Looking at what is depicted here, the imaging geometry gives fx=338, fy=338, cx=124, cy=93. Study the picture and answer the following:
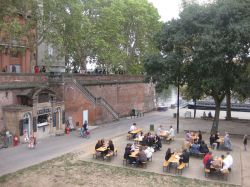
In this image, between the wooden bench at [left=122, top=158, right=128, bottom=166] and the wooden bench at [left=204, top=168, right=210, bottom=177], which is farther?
the wooden bench at [left=122, top=158, right=128, bottom=166]

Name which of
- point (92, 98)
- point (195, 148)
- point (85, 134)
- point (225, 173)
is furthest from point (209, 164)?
point (92, 98)

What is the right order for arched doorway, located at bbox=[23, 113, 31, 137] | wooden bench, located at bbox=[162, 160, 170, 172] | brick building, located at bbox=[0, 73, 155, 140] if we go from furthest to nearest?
1. arched doorway, located at bbox=[23, 113, 31, 137]
2. brick building, located at bbox=[0, 73, 155, 140]
3. wooden bench, located at bbox=[162, 160, 170, 172]

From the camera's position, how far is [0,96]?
85.5 feet

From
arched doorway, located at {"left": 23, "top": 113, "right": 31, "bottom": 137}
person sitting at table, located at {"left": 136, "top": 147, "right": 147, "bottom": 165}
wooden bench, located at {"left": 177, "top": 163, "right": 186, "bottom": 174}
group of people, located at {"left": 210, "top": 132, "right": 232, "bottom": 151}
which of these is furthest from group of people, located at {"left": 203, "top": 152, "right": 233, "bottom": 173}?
arched doorway, located at {"left": 23, "top": 113, "right": 31, "bottom": 137}

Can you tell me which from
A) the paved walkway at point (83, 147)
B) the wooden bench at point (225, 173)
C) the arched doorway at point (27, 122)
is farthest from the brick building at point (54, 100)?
the wooden bench at point (225, 173)

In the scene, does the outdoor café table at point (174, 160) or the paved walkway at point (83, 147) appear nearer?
the outdoor café table at point (174, 160)

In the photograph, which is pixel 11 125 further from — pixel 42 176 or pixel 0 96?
pixel 42 176

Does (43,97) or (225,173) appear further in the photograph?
(43,97)

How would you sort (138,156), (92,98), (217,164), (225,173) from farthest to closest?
(92,98) < (138,156) < (217,164) < (225,173)

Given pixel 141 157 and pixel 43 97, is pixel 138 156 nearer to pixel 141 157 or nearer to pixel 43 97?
pixel 141 157

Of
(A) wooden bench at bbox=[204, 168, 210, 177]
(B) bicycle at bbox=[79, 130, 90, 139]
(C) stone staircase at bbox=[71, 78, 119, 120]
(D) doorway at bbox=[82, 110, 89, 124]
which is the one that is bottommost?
(A) wooden bench at bbox=[204, 168, 210, 177]

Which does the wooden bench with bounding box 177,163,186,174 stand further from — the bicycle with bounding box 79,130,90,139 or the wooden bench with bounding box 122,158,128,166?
the bicycle with bounding box 79,130,90,139

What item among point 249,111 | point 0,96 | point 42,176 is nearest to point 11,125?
point 0,96

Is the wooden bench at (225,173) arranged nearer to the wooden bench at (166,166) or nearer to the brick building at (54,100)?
the wooden bench at (166,166)
